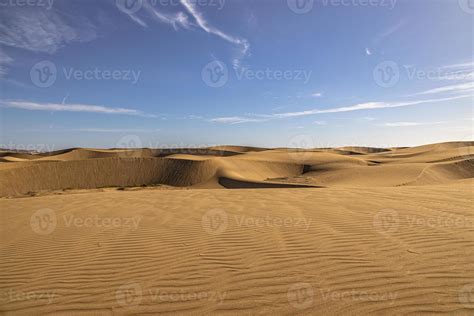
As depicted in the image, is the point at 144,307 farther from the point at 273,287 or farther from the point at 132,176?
the point at 132,176

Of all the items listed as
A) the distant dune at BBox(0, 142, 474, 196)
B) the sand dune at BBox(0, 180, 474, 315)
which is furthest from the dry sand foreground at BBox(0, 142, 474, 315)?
the distant dune at BBox(0, 142, 474, 196)

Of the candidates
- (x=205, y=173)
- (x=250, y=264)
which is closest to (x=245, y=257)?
(x=250, y=264)

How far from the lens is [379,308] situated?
8.79 feet

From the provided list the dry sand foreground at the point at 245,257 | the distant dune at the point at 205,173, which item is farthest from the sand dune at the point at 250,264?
the distant dune at the point at 205,173

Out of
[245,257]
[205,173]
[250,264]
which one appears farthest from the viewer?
[205,173]

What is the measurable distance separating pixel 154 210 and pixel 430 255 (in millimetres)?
6242

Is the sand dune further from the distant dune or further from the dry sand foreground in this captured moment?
the distant dune

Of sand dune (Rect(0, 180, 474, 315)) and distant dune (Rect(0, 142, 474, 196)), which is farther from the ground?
distant dune (Rect(0, 142, 474, 196))

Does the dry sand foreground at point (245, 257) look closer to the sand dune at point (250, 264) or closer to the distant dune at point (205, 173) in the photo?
the sand dune at point (250, 264)

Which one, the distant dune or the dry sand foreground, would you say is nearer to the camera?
the dry sand foreground

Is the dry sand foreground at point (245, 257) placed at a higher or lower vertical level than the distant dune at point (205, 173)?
lower

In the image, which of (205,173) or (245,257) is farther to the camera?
(205,173)

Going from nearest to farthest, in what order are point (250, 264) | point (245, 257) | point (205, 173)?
point (250, 264)
point (245, 257)
point (205, 173)

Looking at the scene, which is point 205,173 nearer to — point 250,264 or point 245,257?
point 245,257
